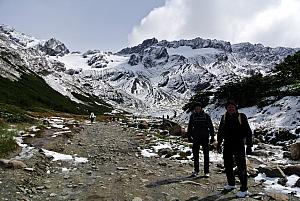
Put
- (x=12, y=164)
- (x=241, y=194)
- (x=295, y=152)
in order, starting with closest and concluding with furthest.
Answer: (x=241, y=194) < (x=12, y=164) < (x=295, y=152)

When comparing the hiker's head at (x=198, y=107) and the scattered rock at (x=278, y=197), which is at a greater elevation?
the hiker's head at (x=198, y=107)

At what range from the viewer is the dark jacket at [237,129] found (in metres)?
13.6

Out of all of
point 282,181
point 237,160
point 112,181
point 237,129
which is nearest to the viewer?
point 237,129

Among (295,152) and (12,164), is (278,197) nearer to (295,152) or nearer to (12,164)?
(295,152)

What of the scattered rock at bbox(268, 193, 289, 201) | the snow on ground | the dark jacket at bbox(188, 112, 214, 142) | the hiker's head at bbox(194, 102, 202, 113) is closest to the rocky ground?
the scattered rock at bbox(268, 193, 289, 201)

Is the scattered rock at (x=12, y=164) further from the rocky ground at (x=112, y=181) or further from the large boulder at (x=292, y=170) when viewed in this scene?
the large boulder at (x=292, y=170)

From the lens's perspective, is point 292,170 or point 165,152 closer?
point 292,170

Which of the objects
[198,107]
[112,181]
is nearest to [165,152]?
[198,107]

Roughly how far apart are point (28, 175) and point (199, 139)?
6.89 metres

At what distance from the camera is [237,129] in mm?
13641

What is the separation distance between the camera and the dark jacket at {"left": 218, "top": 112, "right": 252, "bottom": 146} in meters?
13.6

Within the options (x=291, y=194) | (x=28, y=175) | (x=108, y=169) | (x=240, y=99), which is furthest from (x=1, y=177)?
(x=240, y=99)

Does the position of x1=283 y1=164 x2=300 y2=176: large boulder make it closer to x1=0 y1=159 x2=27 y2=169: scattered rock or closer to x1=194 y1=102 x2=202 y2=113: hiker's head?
x1=194 y1=102 x2=202 y2=113: hiker's head

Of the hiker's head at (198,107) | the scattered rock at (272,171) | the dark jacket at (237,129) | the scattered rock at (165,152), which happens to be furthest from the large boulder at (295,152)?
the dark jacket at (237,129)
